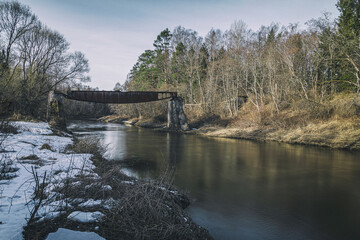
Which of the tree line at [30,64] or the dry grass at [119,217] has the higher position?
the tree line at [30,64]

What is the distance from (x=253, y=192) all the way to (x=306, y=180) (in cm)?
373

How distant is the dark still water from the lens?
20.2ft

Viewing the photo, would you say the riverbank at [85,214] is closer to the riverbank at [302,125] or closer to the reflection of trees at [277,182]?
the reflection of trees at [277,182]

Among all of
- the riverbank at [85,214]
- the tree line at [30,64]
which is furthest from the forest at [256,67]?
the riverbank at [85,214]

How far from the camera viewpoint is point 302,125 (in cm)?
2298

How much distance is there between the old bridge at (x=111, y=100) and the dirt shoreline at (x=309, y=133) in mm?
6884

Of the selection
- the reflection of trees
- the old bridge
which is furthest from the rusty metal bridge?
the reflection of trees

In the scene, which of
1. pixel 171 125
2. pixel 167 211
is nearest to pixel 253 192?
pixel 167 211

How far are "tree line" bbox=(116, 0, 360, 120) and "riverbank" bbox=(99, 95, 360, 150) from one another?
1.42 metres

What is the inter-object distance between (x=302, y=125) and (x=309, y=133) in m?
1.77

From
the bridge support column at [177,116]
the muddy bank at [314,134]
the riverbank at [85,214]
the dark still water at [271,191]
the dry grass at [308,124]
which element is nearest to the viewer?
the riverbank at [85,214]

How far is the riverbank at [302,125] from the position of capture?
63.2 feet

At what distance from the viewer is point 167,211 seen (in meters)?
5.07

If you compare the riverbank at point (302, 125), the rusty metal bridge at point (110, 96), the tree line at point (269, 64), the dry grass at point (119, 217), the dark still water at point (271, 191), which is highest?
the tree line at point (269, 64)
